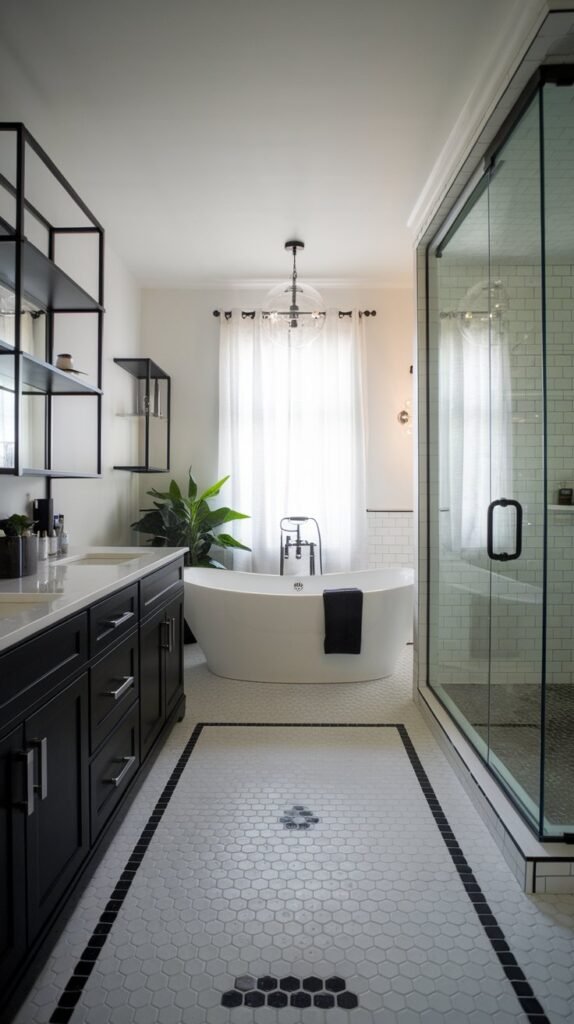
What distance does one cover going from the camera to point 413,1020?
1244 millimetres

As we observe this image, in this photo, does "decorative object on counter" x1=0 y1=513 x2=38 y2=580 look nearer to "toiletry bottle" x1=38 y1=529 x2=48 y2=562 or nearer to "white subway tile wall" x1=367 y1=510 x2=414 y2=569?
"toiletry bottle" x1=38 y1=529 x2=48 y2=562

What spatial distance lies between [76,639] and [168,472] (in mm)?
3325

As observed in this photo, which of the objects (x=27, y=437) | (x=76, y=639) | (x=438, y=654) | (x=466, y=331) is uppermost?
(x=466, y=331)

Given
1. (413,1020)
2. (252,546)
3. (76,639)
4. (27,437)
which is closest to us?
(413,1020)

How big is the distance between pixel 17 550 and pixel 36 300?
1.28 metres

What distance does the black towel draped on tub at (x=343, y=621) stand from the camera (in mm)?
3322

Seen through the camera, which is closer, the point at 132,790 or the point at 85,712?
the point at 85,712

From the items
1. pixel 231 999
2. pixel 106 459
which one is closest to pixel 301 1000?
pixel 231 999

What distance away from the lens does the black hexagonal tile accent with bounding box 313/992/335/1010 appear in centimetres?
128

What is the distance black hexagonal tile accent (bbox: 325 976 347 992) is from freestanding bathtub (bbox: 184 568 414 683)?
207cm

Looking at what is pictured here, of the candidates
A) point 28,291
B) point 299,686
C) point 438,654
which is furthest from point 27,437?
point 438,654

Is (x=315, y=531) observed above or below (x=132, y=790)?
above

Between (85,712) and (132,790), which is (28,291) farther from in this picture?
(132,790)

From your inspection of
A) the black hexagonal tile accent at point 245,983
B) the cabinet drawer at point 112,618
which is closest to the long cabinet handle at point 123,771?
the cabinet drawer at point 112,618
